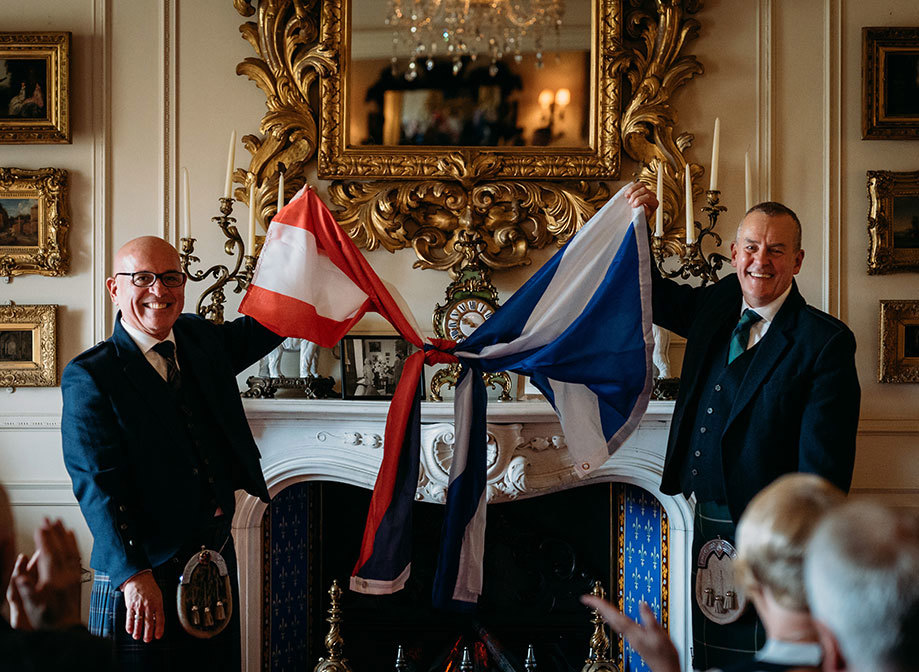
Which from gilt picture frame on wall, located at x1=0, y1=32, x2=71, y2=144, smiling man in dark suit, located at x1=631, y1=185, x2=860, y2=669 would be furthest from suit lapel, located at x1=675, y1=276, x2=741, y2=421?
gilt picture frame on wall, located at x1=0, y1=32, x2=71, y2=144

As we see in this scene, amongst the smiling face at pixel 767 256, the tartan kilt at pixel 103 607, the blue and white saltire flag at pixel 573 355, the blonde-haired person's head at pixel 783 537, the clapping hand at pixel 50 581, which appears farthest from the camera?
the blue and white saltire flag at pixel 573 355

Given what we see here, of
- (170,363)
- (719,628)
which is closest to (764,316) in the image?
(719,628)

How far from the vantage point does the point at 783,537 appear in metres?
1.08

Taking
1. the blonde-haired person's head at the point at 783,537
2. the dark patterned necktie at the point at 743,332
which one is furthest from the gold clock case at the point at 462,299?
the blonde-haired person's head at the point at 783,537

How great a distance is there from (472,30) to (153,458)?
2064 millimetres

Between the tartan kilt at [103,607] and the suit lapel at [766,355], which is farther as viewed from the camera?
the suit lapel at [766,355]

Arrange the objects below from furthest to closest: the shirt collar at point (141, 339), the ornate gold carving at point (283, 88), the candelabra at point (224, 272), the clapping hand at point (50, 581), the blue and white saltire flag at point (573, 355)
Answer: the ornate gold carving at point (283, 88) < the candelabra at point (224, 272) < the blue and white saltire flag at point (573, 355) < the shirt collar at point (141, 339) < the clapping hand at point (50, 581)

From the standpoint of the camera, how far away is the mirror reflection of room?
3420 millimetres

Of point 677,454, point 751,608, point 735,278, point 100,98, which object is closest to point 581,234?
point 735,278

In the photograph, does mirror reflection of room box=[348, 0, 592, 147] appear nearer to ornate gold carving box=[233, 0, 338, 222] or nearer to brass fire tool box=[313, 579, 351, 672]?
ornate gold carving box=[233, 0, 338, 222]

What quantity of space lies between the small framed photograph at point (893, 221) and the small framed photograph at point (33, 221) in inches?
121

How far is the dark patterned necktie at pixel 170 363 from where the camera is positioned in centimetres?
234

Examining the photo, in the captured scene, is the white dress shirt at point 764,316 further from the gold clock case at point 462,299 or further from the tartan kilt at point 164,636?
the tartan kilt at point 164,636

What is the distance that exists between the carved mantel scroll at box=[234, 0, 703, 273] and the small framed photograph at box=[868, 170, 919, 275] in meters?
0.67
